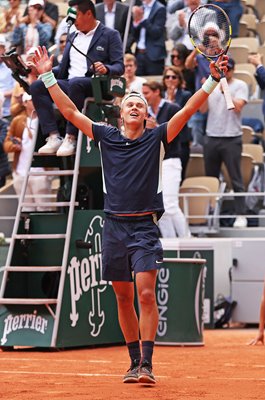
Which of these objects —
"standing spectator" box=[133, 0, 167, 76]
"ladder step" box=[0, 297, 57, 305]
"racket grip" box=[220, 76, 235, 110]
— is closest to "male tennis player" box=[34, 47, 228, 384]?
"racket grip" box=[220, 76, 235, 110]

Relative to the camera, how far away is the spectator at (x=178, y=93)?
15.7m

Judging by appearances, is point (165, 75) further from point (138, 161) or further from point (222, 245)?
point (138, 161)

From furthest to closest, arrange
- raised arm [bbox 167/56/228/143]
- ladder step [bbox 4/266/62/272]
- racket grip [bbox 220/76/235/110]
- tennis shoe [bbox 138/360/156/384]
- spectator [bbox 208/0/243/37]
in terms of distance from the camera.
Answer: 1. spectator [bbox 208/0/243/37]
2. ladder step [bbox 4/266/62/272]
3. raised arm [bbox 167/56/228/143]
4. tennis shoe [bbox 138/360/156/384]
5. racket grip [bbox 220/76/235/110]

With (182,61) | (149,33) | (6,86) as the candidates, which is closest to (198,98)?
(182,61)

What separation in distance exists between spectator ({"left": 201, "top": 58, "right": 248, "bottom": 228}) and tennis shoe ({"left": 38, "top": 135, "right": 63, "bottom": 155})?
4.66 metres

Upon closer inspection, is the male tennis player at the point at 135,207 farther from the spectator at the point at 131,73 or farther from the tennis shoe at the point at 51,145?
the spectator at the point at 131,73

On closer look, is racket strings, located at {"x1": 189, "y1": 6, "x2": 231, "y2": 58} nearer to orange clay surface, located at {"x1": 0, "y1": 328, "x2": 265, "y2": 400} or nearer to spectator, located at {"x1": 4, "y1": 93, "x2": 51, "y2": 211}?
orange clay surface, located at {"x1": 0, "y1": 328, "x2": 265, "y2": 400}

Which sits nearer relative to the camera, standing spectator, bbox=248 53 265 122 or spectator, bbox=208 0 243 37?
standing spectator, bbox=248 53 265 122

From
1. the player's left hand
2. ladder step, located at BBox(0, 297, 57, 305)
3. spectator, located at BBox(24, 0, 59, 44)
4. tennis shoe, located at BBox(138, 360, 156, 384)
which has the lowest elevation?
ladder step, located at BBox(0, 297, 57, 305)

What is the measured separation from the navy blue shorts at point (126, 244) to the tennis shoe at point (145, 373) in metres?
0.67

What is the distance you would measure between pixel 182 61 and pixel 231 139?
189cm

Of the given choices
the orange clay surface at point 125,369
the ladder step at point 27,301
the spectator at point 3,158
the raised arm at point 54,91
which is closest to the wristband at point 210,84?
the raised arm at point 54,91

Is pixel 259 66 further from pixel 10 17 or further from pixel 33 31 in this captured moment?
pixel 10 17

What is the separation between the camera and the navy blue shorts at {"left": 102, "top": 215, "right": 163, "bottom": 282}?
8266 millimetres
